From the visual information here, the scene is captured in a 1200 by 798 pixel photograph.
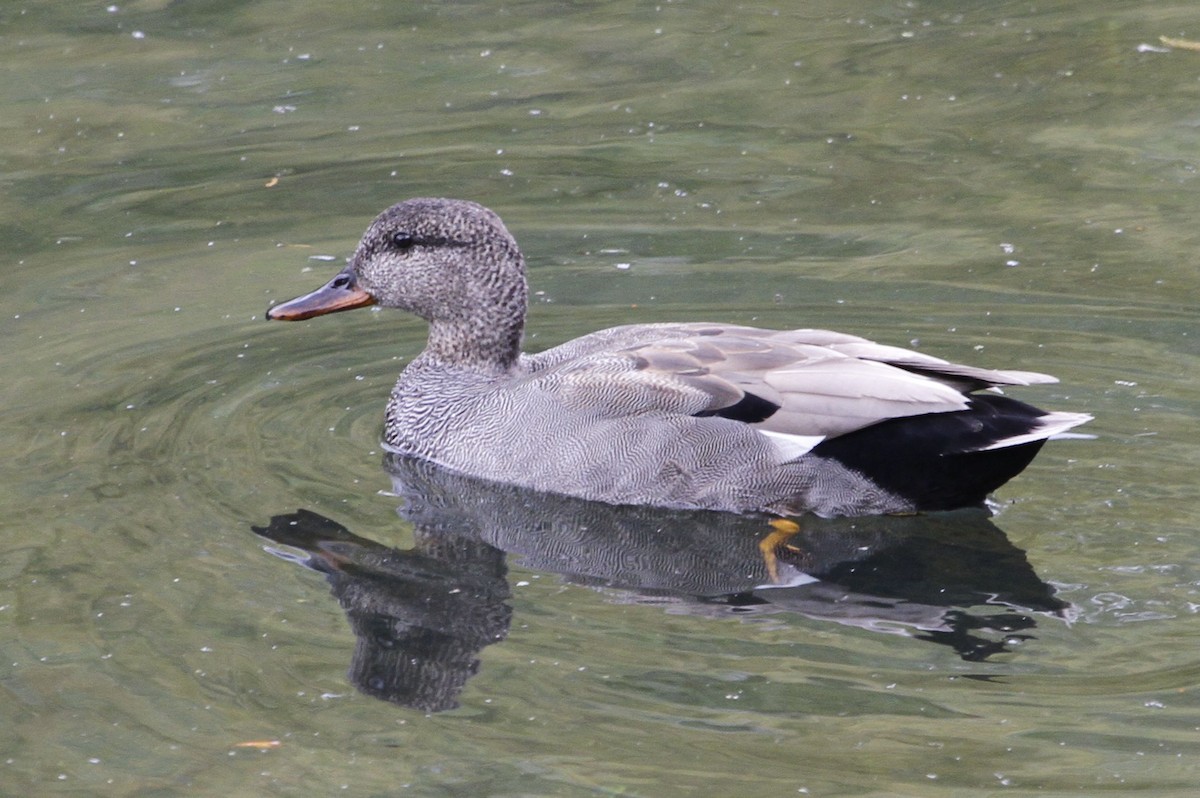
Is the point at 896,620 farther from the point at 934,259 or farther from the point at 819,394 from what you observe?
the point at 934,259

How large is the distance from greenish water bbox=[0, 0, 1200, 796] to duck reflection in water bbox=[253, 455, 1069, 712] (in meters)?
0.10

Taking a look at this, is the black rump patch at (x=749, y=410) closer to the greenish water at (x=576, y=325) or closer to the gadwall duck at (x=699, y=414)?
the gadwall duck at (x=699, y=414)

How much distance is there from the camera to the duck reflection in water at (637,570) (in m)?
5.58

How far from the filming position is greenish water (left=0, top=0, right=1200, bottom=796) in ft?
16.3

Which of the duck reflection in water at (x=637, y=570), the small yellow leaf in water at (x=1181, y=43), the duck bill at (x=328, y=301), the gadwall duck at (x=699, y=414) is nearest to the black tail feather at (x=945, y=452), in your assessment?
the gadwall duck at (x=699, y=414)

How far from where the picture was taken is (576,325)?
8625mm

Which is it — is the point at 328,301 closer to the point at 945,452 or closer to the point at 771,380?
the point at 771,380

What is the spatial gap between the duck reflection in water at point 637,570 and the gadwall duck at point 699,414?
0.42 ft

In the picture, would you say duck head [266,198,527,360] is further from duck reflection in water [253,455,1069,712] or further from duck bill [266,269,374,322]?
duck reflection in water [253,455,1069,712]

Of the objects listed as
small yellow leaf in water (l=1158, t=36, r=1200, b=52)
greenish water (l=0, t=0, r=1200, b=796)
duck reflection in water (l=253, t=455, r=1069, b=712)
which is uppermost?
small yellow leaf in water (l=1158, t=36, r=1200, b=52)

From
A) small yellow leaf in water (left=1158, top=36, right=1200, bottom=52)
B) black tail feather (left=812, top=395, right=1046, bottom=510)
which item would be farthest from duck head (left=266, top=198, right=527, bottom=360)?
small yellow leaf in water (left=1158, top=36, right=1200, bottom=52)

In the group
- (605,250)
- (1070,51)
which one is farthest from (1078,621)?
(1070,51)

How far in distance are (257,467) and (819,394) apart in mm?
2260

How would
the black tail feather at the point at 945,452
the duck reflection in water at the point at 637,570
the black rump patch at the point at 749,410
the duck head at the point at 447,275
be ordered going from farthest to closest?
the duck head at the point at 447,275, the black rump patch at the point at 749,410, the black tail feather at the point at 945,452, the duck reflection in water at the point at 637,570
